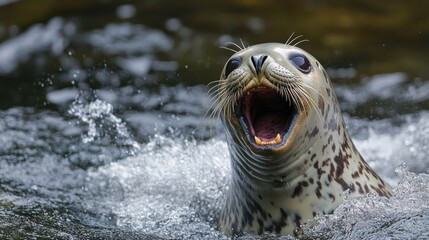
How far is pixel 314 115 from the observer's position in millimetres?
4695

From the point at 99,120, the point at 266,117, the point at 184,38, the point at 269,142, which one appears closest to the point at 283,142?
the point at 269,142

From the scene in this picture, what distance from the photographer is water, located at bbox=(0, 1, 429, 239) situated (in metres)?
5.11

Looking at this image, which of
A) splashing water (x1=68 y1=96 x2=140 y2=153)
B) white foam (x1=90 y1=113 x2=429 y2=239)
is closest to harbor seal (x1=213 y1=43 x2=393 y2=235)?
white foam (x1=90 y1=113 x2=429 y2=239)

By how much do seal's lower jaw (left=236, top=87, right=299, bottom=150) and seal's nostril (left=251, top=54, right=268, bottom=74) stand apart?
4.2 inches

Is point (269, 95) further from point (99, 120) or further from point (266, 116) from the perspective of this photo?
point (99, 120)

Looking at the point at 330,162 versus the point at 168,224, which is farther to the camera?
the point at 168,224

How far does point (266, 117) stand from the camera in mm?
4785

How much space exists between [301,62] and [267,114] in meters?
0.32

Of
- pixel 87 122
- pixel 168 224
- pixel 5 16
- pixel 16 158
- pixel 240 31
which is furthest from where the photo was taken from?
pixel 5 16

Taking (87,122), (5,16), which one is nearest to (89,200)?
(87,122)

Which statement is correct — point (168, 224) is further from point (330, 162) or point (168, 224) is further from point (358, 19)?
point (358, 19)

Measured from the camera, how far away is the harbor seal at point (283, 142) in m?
4.53

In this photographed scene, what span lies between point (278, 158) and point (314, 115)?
0.30 m

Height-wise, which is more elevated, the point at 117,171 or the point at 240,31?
the point at 240,31
